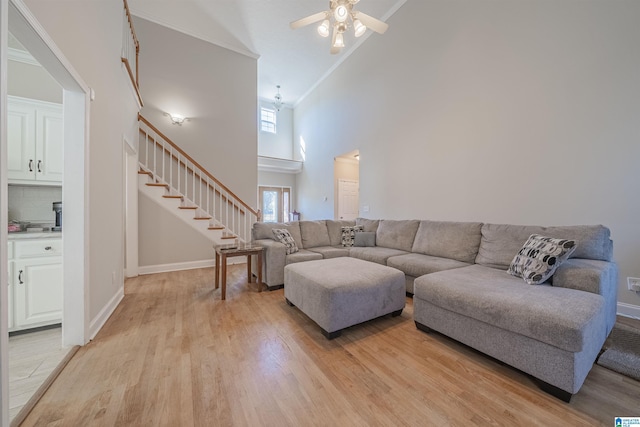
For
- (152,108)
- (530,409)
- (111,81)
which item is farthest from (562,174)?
(152,108)

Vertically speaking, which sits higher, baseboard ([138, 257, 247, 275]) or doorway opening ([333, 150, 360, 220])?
doorway opening ([333, 150, 360, 220])

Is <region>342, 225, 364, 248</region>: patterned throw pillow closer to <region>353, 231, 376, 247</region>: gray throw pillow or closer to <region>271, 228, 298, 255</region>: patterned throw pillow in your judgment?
<region>353, 231, 376, 247</region>: gray throw pillow

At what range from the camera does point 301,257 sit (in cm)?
325

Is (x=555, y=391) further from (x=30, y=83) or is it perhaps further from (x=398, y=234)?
(x=30, y=83)

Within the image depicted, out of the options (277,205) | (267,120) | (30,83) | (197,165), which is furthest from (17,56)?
(277,205)

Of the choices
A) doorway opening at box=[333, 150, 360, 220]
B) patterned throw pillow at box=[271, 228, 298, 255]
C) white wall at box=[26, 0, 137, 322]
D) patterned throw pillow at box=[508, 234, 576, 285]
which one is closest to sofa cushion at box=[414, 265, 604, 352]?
patterned throw pillow at box=[508, 234, 576, 285]

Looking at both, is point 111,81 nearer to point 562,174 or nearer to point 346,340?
point 346,340

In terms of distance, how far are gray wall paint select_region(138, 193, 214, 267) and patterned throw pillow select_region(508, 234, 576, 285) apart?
459 centimetres

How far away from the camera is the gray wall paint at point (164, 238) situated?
13.1ft

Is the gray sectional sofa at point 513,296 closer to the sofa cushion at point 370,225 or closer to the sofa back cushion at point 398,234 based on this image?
the sofa back cushion at point 398,234

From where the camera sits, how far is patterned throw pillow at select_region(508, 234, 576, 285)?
6.13ft

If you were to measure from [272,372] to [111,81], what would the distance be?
320 cm

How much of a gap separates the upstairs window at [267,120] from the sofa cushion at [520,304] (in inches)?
301

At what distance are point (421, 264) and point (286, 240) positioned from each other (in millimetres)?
1823
